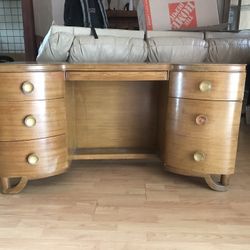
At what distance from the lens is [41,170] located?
116 centimetres

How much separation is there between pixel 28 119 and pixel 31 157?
159mm

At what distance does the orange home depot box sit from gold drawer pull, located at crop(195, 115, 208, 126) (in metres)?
1.32

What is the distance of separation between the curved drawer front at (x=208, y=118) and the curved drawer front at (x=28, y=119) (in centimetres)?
54

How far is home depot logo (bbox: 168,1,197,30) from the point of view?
227 cm

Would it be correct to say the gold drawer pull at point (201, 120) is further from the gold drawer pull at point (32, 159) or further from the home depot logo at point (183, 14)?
the home depot logo at point (183, 14)

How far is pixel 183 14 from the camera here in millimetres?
2305

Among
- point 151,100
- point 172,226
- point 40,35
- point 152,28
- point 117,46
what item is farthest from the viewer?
point 40,35

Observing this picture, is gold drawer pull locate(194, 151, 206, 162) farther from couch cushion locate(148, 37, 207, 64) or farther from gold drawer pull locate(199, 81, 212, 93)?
couch cushion locate(148, 37, 207, 64)

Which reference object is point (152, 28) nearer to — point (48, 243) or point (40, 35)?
point (40, 35)

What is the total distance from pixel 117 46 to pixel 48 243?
918mm

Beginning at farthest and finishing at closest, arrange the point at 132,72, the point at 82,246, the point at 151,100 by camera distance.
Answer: the point at 151,100 < the point at 132,72 < the point at 82,246

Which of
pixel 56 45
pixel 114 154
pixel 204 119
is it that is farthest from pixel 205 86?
pixel 56 45

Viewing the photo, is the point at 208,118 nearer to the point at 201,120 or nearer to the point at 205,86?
the point at 201,120

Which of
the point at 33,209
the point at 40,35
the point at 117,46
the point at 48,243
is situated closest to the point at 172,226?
the point at 48,243
